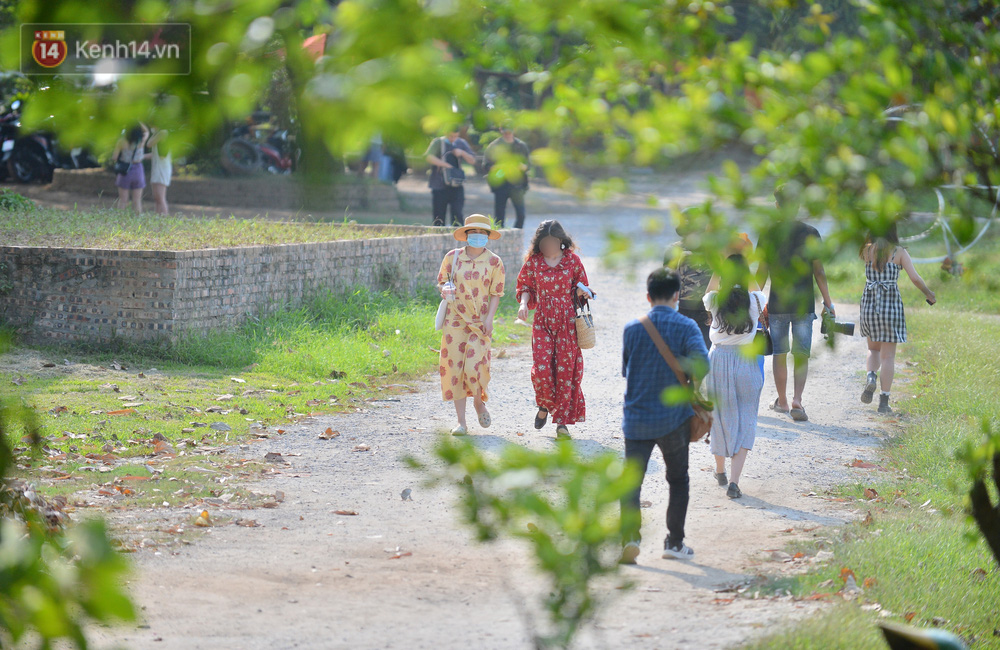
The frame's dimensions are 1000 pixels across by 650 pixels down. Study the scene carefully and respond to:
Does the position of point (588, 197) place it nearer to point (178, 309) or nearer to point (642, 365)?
point (642, 365)

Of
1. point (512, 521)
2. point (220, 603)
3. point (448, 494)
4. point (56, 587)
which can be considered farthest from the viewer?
point (448, 494)

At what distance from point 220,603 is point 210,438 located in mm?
3218

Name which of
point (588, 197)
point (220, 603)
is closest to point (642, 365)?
point (220, 603)

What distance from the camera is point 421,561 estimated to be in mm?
6062

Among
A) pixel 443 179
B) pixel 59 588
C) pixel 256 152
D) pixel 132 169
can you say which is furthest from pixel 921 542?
pixel 256 152

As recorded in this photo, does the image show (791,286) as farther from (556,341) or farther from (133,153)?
(133,153)

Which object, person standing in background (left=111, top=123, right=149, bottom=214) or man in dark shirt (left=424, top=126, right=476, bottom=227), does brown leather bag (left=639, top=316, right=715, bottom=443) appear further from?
person standing in background (left=111, top=123, right=149, bottom=214)

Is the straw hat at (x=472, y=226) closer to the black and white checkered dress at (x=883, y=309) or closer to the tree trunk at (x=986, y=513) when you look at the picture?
the black and white checkered dress at (x=883, y=309)

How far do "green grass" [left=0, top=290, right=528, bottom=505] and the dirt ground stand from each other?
1.64ft

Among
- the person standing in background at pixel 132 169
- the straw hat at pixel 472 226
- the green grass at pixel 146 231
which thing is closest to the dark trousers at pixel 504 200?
the green grass at pixel 146 231

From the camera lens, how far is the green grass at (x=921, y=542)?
15.9 ft

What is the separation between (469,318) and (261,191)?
15844mm

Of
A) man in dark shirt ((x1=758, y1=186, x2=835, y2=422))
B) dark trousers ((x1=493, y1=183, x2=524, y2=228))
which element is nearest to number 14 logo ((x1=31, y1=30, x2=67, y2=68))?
man in dark shirt ((x1=758, y1=186, x2=835, y2=422))

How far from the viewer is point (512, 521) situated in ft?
9.00
